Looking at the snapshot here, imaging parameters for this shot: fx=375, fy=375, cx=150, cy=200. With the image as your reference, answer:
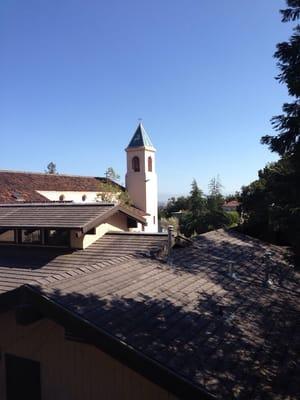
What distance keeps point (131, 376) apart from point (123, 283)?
235 centimetres

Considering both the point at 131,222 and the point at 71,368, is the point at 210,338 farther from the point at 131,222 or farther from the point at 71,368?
the point at 131,222

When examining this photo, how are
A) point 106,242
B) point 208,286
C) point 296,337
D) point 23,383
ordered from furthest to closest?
1. point 106,242
2. point 208,286
3. point 23,383
4. point 296,337

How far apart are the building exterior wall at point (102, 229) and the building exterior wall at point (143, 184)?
2544cm

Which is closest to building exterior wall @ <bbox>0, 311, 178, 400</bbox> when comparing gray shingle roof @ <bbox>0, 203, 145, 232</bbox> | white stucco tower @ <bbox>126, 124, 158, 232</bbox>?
gray shingle roof @ <bbox>0, 203, 145, 232</bbox>

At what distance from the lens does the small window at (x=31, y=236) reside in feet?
50.5

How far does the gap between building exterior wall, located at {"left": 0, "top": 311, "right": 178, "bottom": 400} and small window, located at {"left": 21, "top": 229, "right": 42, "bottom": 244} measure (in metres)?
7.48

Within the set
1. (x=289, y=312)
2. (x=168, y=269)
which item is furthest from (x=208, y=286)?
(x=289, y=312)

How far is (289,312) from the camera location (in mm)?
8766

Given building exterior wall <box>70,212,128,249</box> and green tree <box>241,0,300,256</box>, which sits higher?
green tree <box>241,0,300,256</box>

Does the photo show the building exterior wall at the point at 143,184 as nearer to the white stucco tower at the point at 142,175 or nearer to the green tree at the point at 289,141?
the white stucco tower at the point at 142,175

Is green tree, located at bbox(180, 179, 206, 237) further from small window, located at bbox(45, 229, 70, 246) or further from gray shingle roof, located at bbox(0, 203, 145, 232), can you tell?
small window, located at bbox(45, 229, 70, 246)

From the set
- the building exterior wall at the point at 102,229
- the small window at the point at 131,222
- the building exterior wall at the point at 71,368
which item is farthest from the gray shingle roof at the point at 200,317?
the small window at the point at 131,222

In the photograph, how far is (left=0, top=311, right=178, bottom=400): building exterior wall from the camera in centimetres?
624

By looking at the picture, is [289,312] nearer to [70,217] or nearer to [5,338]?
[5,338]
